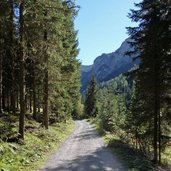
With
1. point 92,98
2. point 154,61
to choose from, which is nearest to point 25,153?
point 154,61

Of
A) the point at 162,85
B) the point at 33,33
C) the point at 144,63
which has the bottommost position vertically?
the point at 162,85

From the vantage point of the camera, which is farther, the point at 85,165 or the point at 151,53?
the point at 151,53

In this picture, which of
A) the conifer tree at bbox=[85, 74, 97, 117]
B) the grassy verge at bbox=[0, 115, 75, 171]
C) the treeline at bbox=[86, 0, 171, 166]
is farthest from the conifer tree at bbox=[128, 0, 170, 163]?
the conifer tree at bbox=[85, 74, 97, 117]

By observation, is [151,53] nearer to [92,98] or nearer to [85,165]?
[85,165]

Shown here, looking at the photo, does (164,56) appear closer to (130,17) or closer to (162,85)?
(162,85)

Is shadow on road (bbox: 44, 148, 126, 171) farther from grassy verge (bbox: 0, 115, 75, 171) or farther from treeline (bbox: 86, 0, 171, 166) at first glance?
treeline (bbox: 86, 0, 171, 166)

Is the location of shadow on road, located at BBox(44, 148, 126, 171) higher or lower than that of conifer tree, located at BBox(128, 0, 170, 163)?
lower

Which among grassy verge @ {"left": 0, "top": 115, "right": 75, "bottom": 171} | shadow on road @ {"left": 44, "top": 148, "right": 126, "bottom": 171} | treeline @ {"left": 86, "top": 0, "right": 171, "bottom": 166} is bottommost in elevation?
shadow on road @ {"left": 44, "top": 148, "right": 126, "bottom": 171}

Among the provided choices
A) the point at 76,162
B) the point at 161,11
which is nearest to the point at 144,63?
the point at 161,11

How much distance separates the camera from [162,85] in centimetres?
2002

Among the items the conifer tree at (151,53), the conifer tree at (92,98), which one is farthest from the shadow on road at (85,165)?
the conifer tree at (92,98)

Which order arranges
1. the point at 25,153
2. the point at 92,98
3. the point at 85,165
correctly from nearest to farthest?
the point at 85,165 < the point at 25,153 < the point at 92,98

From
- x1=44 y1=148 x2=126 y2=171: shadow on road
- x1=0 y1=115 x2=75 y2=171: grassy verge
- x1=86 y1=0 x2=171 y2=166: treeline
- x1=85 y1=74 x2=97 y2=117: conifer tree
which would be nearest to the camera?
x1=0 y1=115 x2=75 y2=171: grassy verge

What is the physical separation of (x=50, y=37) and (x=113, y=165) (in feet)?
36.2
